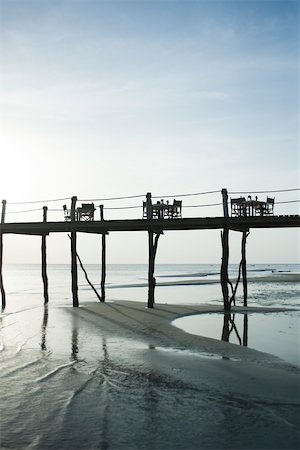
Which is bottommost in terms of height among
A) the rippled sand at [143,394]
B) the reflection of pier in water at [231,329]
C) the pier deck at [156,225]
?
the reflection of pier in water at [231,329]

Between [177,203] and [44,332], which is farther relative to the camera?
[177,203]

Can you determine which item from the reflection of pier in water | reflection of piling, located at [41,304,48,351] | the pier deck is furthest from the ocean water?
the pier deck

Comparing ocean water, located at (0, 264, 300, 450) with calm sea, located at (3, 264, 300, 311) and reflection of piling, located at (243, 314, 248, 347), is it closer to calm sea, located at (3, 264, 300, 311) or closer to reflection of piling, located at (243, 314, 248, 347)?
reflection of piling, located at (243, 314, 248, 347)

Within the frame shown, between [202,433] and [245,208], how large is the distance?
14.0m

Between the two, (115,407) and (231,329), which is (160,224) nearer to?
(231,329)

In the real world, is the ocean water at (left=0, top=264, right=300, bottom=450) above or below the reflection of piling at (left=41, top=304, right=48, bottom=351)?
above

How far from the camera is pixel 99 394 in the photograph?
6648 millimetres

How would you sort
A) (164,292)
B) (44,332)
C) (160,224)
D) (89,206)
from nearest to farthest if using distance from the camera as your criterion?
(44,332), (160,224), (89,206), (164,292)

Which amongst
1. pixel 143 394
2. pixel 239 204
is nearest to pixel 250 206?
pixel 239 204

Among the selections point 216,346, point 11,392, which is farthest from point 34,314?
point 11,392

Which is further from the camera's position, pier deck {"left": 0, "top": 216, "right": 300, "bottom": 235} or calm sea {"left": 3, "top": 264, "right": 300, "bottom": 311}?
calm sea {"left": 3, "top": 264, "right": 300, "bottom": 311}

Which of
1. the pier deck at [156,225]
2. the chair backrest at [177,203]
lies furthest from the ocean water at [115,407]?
the chair backrest at [177,203]

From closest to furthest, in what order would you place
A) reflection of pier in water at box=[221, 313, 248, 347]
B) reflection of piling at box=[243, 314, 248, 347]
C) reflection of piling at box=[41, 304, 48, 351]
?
reflection of piling at box=[41, 304, 48, 351] → reflection of piling at box=[243, 314, 248, 347] → reflection of pier in water at box=[221, 313, 248, 347]

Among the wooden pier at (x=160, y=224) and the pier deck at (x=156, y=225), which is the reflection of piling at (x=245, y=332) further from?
the pier deck at (x=156, y=225)
